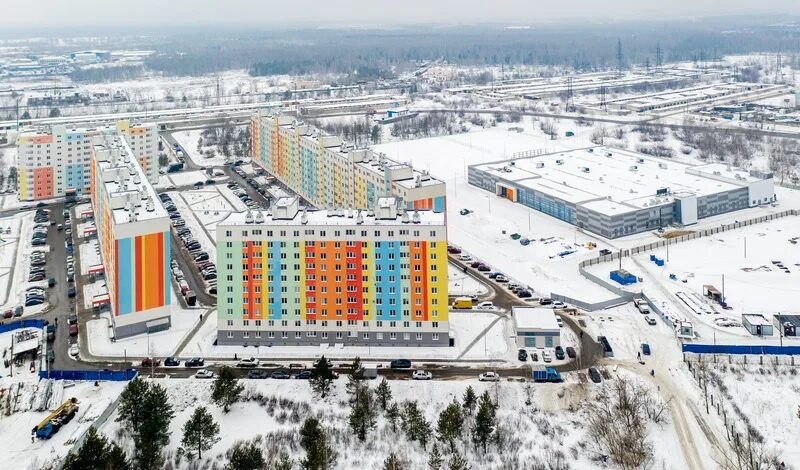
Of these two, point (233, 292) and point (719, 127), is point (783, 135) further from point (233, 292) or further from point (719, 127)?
point (233, 292)

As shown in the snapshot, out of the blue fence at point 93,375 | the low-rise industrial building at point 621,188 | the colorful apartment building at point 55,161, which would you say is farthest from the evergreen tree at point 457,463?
the colorful apartment building at point 55,161

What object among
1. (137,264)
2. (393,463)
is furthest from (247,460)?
(137,264)

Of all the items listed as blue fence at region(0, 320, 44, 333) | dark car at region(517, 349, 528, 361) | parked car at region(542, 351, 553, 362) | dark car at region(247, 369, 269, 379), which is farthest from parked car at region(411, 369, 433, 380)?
blue fence at region(0, 320, 44, 333)

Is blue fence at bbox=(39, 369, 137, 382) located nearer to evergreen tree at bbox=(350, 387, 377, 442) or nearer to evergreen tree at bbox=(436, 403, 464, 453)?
evergreen tree at bbox=(350, 387, 377, 442)

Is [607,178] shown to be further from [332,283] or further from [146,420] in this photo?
[146,420]

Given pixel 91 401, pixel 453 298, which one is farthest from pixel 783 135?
pixel 91 401
